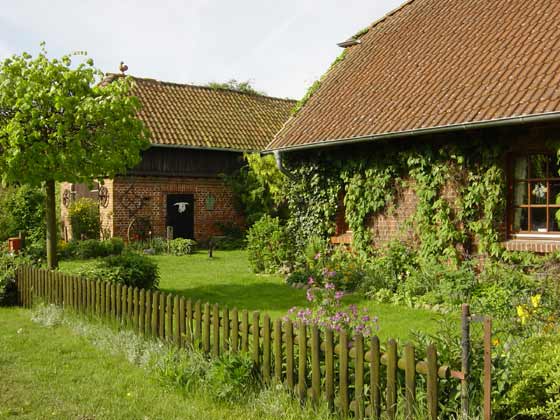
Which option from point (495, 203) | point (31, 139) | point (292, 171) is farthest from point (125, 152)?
point (495, 203)

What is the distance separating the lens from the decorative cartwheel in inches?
754

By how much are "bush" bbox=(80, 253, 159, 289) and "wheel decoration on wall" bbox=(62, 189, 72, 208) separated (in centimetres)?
1311

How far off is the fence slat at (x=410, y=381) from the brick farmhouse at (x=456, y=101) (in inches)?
200

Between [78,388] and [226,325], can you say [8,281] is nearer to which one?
[78,388]

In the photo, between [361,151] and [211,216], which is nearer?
[361,151]

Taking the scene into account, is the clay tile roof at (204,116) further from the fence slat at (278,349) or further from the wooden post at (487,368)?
the wooden post at (487,368)

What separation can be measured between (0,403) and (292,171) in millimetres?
8820

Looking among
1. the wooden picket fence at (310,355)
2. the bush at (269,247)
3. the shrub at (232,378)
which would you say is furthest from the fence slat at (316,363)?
the bush at (269,247)

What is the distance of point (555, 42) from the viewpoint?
29.7ft

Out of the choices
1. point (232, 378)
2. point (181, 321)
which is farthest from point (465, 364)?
point (181, 321)

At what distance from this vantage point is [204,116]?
21.7m

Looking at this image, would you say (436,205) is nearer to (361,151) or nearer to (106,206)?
(361,151)

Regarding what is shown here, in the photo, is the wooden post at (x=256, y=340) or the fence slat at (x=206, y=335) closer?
the wooden post at (x=256, y=340)

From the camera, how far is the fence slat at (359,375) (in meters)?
4.05
